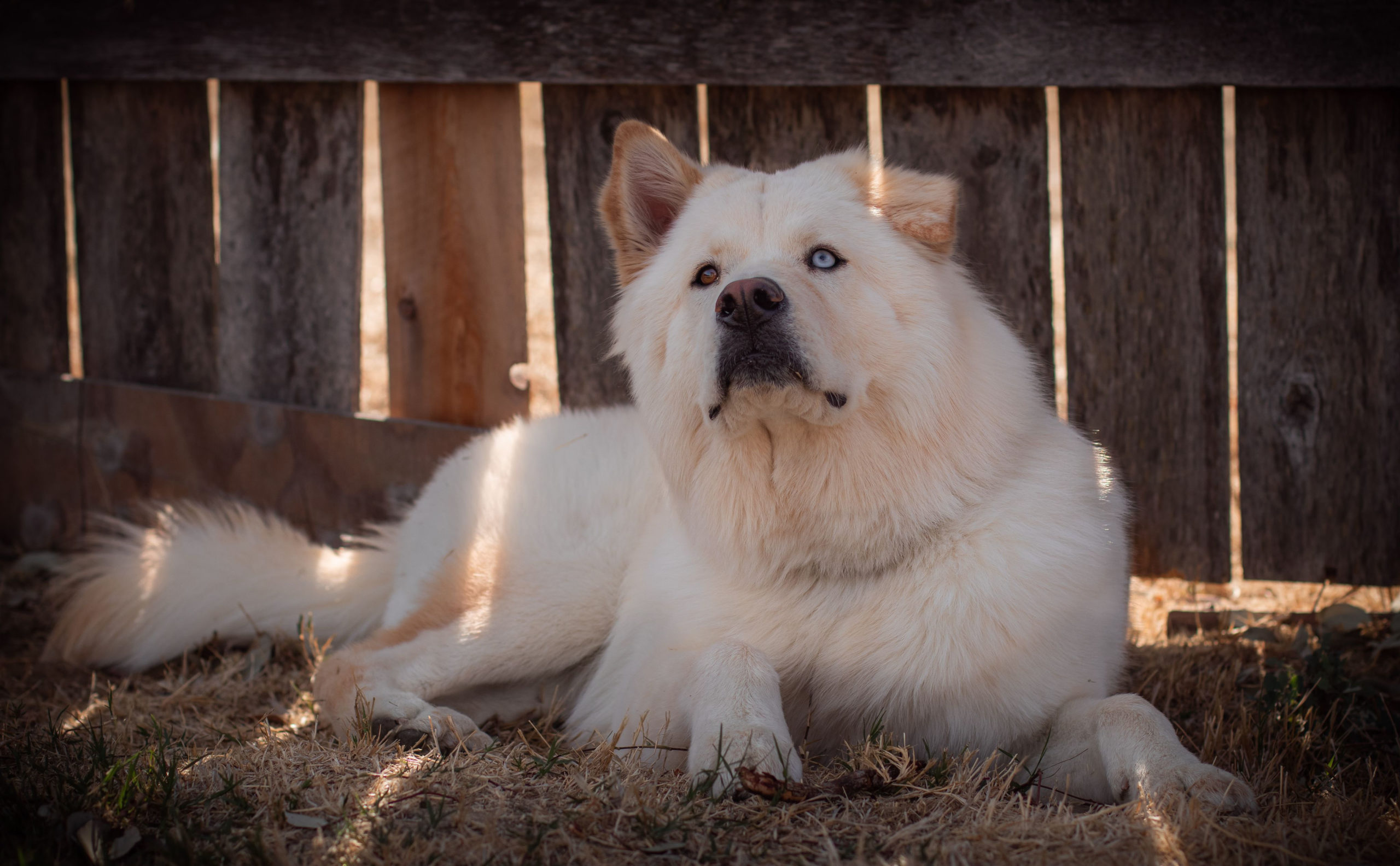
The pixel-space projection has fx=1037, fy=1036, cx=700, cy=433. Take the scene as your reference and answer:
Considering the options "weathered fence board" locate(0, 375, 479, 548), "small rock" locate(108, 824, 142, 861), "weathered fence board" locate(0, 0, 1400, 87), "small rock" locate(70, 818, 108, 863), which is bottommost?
"small rock" locate(108, 824, 142, 861)

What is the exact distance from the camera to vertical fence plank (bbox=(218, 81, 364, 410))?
13.1 ft

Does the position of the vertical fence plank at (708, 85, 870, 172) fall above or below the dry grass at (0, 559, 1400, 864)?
above

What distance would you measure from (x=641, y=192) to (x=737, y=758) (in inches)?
58.4

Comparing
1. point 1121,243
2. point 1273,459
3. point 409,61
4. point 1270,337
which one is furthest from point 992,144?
point 409,61

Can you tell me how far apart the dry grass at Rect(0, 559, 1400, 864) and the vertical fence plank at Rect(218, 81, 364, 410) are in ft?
5.50

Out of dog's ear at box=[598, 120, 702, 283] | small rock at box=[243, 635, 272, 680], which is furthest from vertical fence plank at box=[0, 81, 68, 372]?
dog's ear at box=[598, 120, 702, 283]

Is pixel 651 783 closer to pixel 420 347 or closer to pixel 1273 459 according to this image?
pixel 420 347

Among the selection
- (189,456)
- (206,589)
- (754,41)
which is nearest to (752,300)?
(754,41)

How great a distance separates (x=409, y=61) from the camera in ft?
12.2

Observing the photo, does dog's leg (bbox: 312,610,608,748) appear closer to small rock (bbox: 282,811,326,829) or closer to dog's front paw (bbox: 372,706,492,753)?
dog's front paw (bbox: 372,706,492,753)

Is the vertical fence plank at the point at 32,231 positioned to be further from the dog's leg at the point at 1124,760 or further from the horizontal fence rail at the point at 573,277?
the dog's leg at the point at 1124,760

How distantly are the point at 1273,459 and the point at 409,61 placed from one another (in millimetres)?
3359

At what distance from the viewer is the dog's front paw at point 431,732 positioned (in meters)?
2.56

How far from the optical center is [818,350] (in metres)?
2.25
